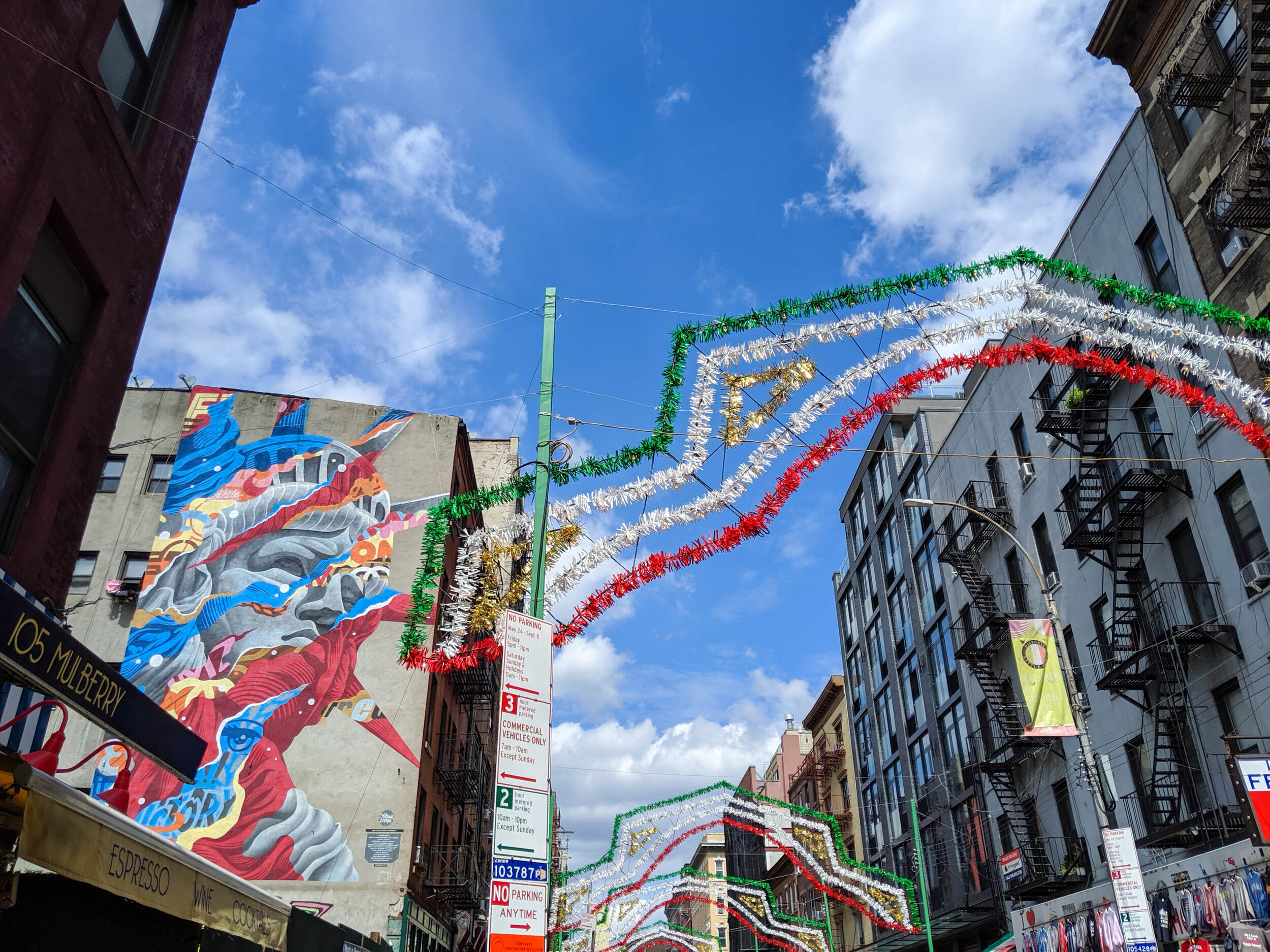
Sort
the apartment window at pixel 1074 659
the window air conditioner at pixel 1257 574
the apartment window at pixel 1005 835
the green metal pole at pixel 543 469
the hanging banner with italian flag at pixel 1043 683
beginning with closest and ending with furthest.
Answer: the green metal pole at pixel 543 469
the hanging banner with italian flag at pixel 1043 683
the window air conditioner at pixel 1257 574
the apartment window at pixel 1074 659
the apartment window at pixel 1005 835

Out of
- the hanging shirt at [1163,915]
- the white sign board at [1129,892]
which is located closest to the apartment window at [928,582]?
the hanging shirt at [1163,915]

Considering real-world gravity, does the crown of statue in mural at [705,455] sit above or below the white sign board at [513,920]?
above

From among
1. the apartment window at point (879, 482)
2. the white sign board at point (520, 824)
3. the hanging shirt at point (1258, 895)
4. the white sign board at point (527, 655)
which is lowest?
the white sign board at point (520, 824)

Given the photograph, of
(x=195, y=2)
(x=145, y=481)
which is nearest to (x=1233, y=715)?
(x=195, y=2)

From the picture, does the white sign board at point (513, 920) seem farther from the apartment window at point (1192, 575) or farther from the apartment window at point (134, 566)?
the apartment window at point (134, 566)

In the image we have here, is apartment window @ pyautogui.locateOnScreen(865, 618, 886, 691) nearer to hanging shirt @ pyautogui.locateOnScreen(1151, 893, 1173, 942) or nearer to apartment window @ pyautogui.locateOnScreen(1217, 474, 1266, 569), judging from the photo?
hanging shirt @ pyautogui.locateOnScreen(1151, 893, 1173, 942)

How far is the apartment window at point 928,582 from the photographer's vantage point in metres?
41.1

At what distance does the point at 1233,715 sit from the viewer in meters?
20.6

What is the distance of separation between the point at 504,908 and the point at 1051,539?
26940mm

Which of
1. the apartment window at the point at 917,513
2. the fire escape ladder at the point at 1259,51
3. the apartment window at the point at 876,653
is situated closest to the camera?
the fire escape ladder at the point at 1259,51

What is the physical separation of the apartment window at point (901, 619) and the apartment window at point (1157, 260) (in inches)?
939

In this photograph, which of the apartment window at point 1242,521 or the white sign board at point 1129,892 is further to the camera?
the apartment window at point 1242,521

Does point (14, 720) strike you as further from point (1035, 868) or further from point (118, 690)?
point (1035, 868)

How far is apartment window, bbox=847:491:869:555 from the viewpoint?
54438 millimetres
